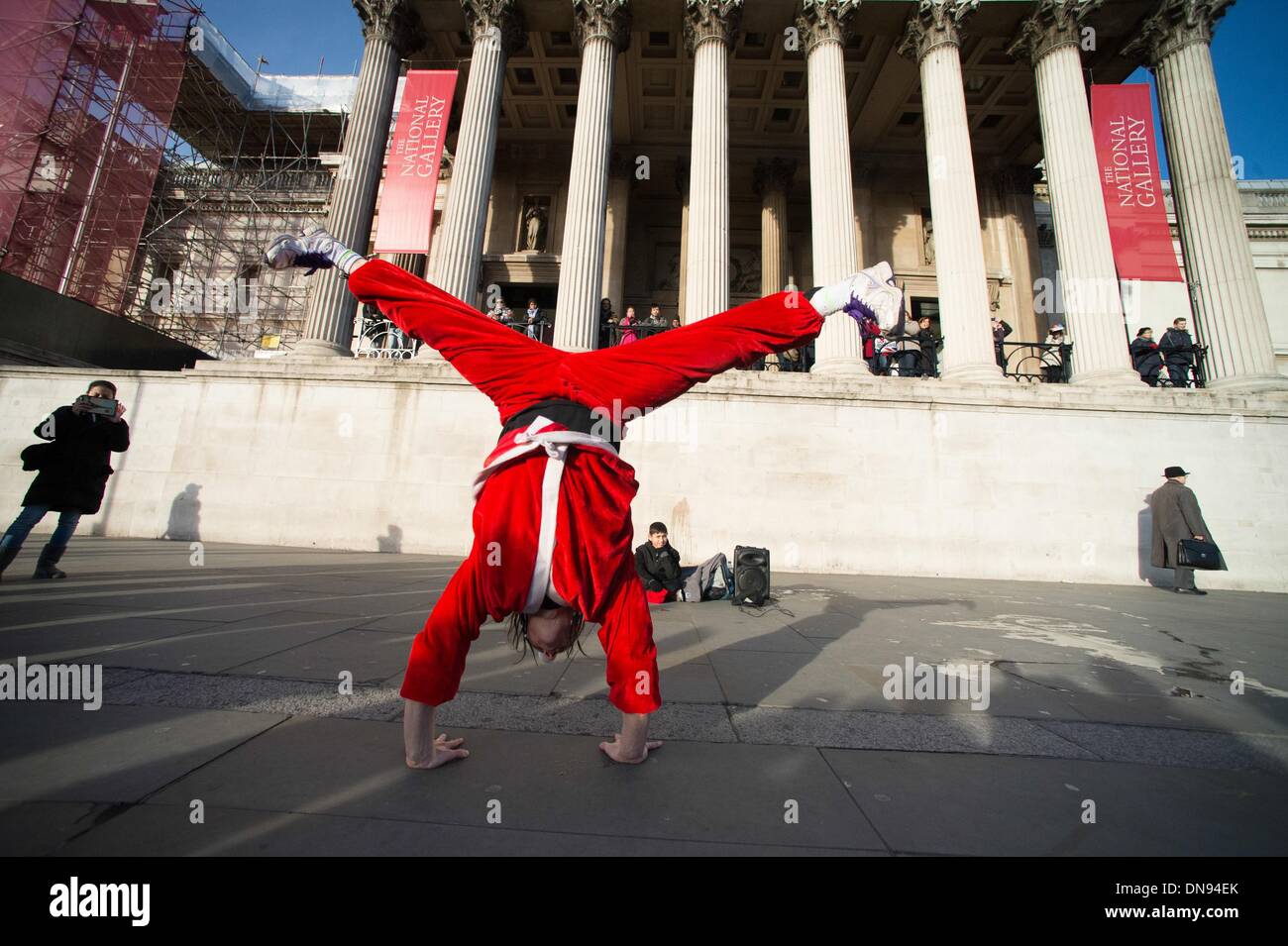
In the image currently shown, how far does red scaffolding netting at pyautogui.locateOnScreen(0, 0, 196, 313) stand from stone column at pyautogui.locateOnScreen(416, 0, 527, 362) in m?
14.5

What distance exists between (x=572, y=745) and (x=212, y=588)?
17.5 ft

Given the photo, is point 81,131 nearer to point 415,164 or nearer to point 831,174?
point 415,164

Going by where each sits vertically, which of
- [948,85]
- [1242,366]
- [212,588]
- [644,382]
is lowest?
[212,588]

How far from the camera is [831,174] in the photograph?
12.2 metres

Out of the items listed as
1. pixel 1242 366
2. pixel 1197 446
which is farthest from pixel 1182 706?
pixel 1242 366

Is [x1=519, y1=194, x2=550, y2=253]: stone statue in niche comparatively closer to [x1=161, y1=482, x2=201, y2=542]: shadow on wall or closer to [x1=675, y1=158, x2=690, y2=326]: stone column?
[x1=675, y1=158, x2=690, y2=326]: stone column

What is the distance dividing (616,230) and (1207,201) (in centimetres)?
1601

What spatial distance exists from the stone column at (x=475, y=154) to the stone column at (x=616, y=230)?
548 centimetres

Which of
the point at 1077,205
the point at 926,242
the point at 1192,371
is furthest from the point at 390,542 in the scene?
the point at 926,242

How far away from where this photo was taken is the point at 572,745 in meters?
2.23

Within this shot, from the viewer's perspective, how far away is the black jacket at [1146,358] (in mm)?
11773
